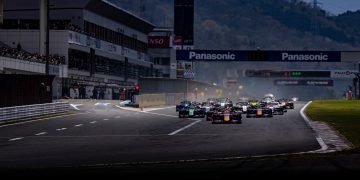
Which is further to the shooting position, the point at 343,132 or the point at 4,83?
the point at 4,83

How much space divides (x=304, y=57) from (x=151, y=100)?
19803mm

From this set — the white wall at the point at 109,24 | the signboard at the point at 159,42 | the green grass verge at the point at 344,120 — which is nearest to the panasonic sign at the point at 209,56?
the white wall at the point at 109,24

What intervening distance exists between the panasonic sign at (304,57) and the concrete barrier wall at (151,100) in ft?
48.6

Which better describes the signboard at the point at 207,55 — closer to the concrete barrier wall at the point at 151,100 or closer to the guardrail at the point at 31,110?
the concrete barrier wall at the point at 151,100

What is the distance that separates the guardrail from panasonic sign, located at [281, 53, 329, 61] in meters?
35.2

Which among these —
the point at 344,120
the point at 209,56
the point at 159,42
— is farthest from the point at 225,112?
the point at 159,42

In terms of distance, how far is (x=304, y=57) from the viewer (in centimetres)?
8325

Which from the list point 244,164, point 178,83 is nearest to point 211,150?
point 244,164

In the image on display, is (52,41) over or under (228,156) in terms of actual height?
over

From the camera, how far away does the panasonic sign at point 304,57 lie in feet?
270

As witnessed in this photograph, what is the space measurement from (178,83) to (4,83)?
52042mm

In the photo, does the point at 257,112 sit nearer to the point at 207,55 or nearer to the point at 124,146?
the point at 124,146

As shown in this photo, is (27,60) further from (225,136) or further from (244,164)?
(244,164)

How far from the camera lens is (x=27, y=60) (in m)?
66.6
